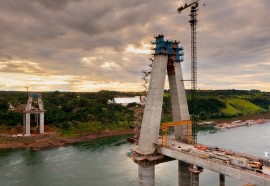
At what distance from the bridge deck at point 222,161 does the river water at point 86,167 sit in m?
13.8

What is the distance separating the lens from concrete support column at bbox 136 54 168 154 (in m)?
33.6

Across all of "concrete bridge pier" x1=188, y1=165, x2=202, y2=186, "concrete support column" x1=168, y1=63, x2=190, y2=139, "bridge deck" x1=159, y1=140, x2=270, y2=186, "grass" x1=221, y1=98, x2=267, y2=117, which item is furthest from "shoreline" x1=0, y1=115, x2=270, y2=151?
"grass" x1=221, y1=98, x2=267, y2=117

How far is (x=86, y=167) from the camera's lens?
55.4 m

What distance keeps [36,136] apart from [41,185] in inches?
1565

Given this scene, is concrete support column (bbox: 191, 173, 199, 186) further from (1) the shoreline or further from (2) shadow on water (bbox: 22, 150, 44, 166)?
(1) the shoreline

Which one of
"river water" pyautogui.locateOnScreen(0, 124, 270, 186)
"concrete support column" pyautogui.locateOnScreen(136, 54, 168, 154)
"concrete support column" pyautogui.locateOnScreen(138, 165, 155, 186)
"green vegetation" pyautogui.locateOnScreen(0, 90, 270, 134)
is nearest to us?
"concrete support column" pyautogui.locateOnScreen(138, 165, 155, 186)

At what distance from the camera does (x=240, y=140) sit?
84062mm

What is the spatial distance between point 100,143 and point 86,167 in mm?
28859

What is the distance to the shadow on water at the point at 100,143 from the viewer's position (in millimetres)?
76775

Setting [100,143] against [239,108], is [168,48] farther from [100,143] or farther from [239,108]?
[239,108]

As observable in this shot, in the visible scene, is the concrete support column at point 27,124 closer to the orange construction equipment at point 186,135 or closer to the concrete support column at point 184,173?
the orange construction equipment at point 186,135

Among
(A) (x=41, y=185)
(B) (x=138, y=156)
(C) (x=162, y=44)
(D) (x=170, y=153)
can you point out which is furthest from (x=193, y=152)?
(A) (x=41, y=185)

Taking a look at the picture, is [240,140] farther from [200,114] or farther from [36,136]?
[36,136]

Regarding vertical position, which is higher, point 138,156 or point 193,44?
point 193,44
